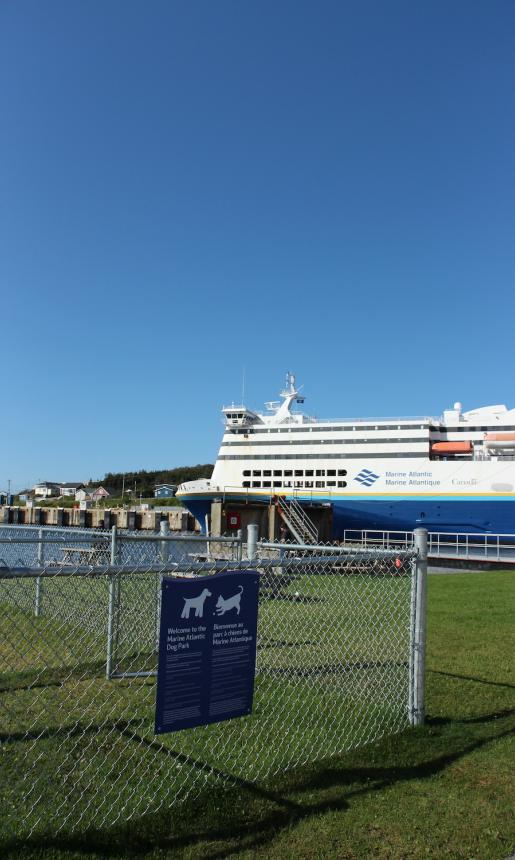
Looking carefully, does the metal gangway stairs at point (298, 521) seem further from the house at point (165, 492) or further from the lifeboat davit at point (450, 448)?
the house at point (165, 492)

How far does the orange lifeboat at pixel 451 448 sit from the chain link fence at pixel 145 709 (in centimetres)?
3438

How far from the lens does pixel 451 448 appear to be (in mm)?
41000

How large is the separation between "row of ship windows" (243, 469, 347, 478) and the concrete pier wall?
19.3 metres

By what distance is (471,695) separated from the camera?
607cm

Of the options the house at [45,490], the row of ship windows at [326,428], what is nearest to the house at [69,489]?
the house at [45,490]

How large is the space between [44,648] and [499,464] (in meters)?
35.3

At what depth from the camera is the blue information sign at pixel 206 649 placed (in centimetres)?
345

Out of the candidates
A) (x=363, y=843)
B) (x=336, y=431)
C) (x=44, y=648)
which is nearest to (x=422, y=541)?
(x=363, y=843)

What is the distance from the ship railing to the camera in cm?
2722

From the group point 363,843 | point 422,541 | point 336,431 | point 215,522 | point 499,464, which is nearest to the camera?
point 363,843

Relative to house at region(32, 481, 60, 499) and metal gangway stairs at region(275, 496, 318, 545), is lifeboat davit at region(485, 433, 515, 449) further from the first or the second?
house at region(32, 481, 60, 499)

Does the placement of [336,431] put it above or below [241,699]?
above

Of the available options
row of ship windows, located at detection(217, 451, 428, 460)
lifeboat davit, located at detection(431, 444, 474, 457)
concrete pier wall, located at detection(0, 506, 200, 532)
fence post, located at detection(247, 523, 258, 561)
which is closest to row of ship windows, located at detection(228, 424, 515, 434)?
lifeboat davit, located at detection(431, 444, 474, 457)

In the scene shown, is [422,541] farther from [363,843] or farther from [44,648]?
[44,648]
